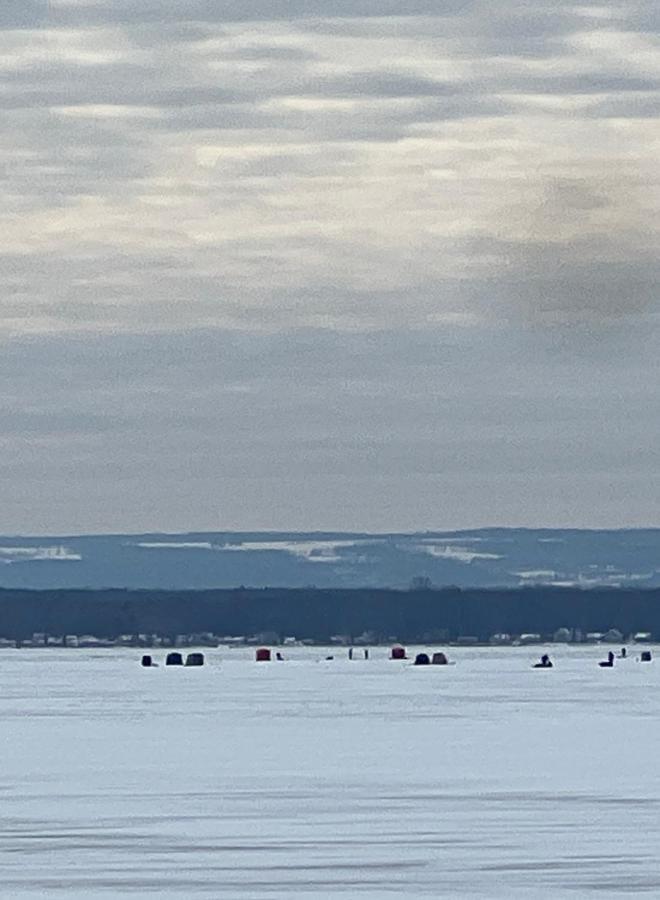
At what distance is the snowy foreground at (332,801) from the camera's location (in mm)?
30391

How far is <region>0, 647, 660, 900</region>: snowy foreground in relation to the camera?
30.4 metres

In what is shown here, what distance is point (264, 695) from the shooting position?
91.9 metres

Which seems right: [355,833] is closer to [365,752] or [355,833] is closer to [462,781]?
[462,781]

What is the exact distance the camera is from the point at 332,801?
3984 cm

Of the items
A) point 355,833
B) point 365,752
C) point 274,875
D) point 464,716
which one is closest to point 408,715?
point 464,716

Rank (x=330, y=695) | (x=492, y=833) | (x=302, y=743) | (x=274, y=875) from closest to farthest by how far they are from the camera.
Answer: (x=274, y=875), (x=492, y=833), (x=302, y=743), (x=330, y=695)

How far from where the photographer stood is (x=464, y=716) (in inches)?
2675

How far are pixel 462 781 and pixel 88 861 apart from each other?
1247cm

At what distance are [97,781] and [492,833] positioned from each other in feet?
36.2

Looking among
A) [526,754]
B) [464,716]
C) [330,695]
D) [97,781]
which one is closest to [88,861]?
[97,781]

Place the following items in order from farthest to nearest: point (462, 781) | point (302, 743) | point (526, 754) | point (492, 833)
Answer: point (302, 743) → point (526, 754) → point (462, 781) → point (492, 833)

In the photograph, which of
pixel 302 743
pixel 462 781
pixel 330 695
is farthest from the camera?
pixel 330 695

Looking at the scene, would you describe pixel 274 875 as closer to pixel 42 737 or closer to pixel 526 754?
pixel 526 754

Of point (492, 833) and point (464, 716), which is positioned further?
point (464, 716)
